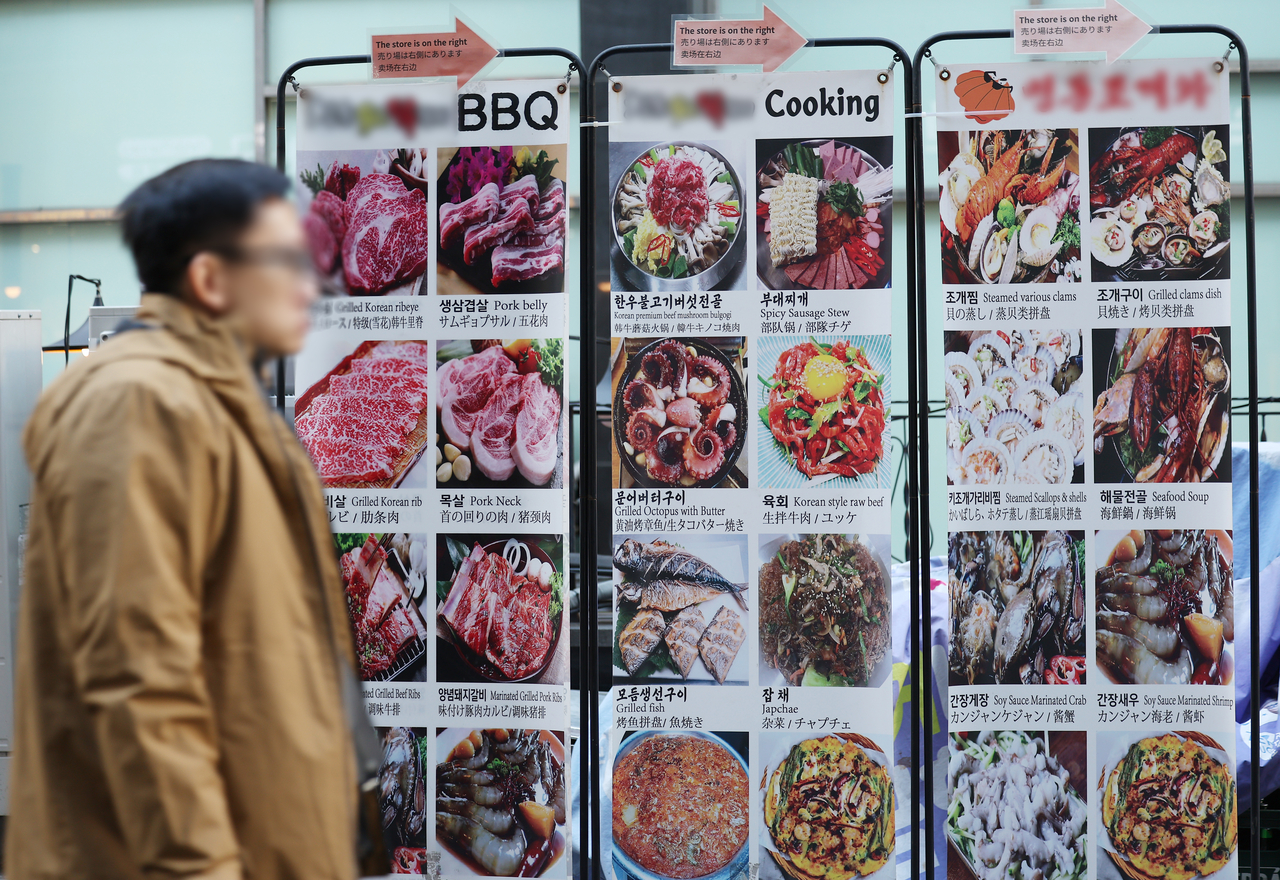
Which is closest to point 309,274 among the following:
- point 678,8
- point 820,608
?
point 820,608

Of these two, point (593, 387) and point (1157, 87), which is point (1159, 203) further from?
point (593, 387)

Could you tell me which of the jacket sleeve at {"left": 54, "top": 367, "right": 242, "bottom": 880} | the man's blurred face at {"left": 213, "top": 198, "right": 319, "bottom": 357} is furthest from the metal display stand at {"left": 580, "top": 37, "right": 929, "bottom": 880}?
the jacket sleeve at {"left": 54, "top": 367, "right": 242, "bottom": 880}

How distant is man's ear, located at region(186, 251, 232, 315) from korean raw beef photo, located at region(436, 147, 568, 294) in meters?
1.50

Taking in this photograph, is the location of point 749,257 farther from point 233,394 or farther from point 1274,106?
point 1274,106

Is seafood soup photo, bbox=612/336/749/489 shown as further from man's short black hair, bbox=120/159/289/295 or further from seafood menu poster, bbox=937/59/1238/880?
man's short black hair, bbox=120/159/289/295

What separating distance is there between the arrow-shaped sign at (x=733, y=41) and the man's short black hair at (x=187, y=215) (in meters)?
1.58

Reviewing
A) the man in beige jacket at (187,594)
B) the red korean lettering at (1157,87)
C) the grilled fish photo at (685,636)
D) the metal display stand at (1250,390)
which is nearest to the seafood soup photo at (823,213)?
the metal display stand at (1250,390)

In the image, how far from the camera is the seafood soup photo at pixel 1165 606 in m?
2.64

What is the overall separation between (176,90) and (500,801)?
4.56 m

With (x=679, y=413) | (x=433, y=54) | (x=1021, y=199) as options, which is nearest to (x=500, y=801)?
(x=679, y=413)

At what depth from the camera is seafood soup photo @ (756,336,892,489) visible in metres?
2.65

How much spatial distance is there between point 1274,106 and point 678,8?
3030mm

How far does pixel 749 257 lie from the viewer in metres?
2.66

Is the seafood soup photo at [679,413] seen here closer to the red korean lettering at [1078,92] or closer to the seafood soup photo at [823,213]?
the seafood soup photo at [823,213]
